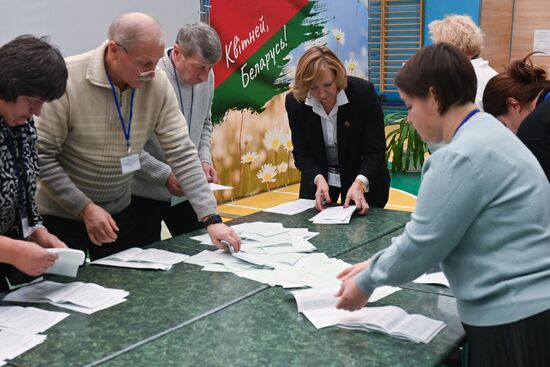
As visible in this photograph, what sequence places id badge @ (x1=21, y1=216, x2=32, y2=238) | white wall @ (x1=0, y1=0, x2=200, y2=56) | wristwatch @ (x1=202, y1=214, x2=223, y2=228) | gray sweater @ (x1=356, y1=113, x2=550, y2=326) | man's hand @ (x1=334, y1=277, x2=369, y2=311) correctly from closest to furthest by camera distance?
gray sweater @ (x1=356, y1=113, x2=550, y2=326) → man's hand @ (x1=334, y1=277, x2=369, y2=311) → id badge @ (x1=21, y1=216, x2=32, y2=238) → wristwatch @ (x1=202, y1=214, x2=223, y2=228) → white wall @ (x1=0, y1=0, x2=200, y2=56)

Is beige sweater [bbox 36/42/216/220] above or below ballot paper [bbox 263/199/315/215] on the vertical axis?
above

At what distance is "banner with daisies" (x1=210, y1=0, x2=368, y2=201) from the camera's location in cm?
568

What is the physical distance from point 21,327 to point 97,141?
2.73 ft

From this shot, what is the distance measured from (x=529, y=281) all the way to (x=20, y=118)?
1.36 metres

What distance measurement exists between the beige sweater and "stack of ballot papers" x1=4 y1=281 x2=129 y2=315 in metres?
0.36

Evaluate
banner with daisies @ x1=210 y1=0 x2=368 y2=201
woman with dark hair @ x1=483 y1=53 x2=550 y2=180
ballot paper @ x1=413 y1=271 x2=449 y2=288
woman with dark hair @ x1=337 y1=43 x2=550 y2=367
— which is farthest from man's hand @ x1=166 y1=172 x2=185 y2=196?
banner with daisies @ x1=210 y1=0 x2=368 y2=201

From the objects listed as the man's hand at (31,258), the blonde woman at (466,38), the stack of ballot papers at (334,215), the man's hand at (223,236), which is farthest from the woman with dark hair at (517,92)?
the man's hand at (31,258)

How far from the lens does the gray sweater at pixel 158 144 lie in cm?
279

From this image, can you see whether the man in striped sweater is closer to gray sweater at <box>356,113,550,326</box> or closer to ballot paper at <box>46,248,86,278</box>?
ballot paper at <box>46,248,86,278</box>

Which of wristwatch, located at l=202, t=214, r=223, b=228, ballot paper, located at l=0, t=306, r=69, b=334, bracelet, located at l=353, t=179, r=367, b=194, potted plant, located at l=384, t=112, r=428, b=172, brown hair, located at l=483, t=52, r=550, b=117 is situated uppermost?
brown hair, located at l=483, t=52, r=550, b=117

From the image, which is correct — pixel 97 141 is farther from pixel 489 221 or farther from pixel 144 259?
pixel 489 221

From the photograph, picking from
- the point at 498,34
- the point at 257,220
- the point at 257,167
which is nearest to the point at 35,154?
the point at 257,220

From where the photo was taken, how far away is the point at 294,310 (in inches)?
71.3

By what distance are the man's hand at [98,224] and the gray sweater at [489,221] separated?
3.69ft
